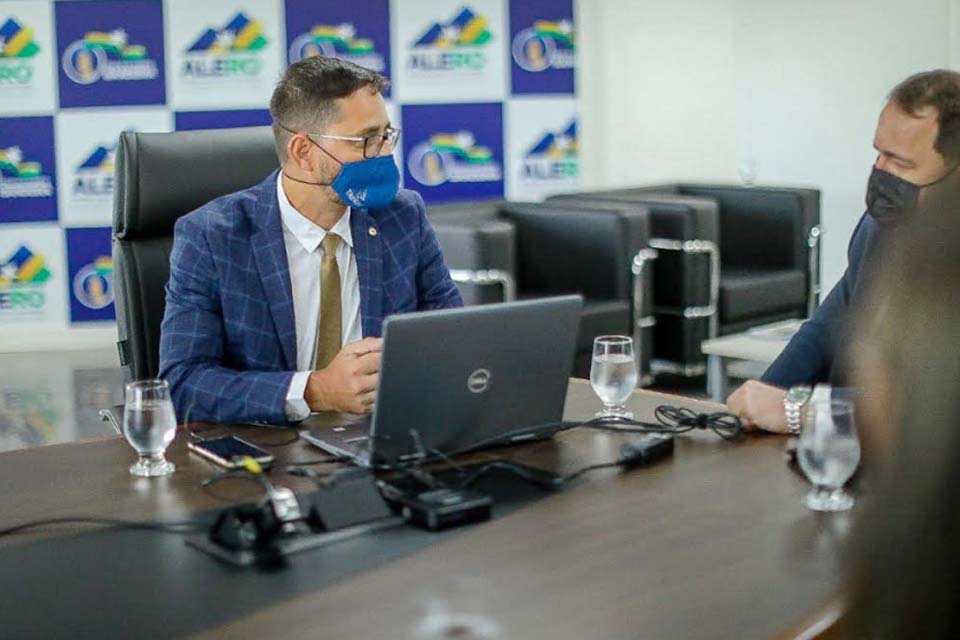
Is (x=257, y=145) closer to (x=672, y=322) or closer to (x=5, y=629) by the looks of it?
(x=5, y=629)


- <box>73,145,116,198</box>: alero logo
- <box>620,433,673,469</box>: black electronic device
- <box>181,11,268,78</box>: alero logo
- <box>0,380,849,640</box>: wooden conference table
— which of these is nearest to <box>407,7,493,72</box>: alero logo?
<box>181,11,268,78</box>: alero logo

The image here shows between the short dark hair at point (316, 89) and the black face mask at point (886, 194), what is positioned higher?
the short dark hair at point (316, 89)

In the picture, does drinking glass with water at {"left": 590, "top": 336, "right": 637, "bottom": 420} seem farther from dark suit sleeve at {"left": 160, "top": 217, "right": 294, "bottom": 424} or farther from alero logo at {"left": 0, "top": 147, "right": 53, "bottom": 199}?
alero logo at {"left": 0, "top": 147, "right": 53, "bottom": 199}

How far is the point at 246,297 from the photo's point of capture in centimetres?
254

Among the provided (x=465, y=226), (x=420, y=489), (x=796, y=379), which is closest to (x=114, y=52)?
(x=465, y=226)

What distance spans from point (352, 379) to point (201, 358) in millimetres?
372

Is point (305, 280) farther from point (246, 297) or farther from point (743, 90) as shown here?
point (743, 90)

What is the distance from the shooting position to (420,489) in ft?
5.88

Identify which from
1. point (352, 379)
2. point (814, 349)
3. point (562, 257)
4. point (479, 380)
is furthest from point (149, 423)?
point (562, 257)

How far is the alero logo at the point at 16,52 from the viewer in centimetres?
604

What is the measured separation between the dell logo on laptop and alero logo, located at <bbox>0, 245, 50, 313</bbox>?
182 inches

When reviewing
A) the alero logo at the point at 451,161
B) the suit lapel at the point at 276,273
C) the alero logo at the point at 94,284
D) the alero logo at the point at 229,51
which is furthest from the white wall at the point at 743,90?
the suit lapel at the point at 276,273

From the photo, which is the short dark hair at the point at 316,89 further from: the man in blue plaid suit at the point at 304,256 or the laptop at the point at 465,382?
the laptop at the point at 465,382

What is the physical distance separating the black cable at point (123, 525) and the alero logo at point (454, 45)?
4.79 m
